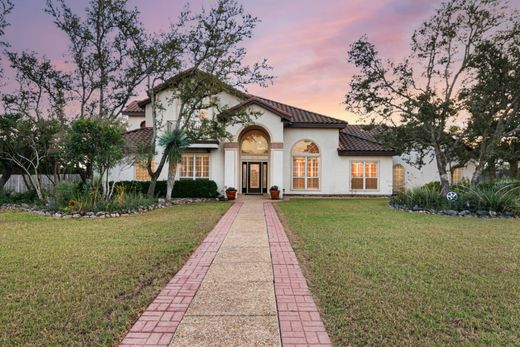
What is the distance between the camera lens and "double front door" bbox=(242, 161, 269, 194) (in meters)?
22.7

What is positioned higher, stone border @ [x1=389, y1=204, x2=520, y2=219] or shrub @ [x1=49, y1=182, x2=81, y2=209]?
shrub @ [x1=49, y1=182, x2=81, y2=209]

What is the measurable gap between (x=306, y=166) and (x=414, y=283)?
17690mm

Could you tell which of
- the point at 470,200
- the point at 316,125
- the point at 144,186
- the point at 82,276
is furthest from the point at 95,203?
the point at 470,200

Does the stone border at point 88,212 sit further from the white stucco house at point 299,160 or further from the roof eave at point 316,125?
the roof eave at point 316,125

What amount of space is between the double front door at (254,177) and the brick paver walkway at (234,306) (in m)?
15.6

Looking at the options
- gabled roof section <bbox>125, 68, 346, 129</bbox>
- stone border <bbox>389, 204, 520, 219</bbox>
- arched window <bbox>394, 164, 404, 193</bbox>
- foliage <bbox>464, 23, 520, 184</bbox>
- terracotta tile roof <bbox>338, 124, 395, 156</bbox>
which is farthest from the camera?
arched window <bbox>394, 164, 404, 193</bbox>

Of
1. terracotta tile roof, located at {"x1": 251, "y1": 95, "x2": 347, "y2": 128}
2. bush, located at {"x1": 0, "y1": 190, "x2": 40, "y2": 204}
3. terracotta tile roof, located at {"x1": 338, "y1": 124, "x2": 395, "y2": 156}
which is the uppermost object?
terracotta tile roof, located at {"x1": 251, "y1": 95, "x2": 347, "y2": 128}

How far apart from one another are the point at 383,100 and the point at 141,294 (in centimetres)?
1553

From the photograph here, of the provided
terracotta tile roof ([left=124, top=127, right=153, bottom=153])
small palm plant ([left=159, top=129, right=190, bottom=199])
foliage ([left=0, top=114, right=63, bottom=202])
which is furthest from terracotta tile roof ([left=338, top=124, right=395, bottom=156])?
foliage ([left=0, top=114, right=63, bottom=202])

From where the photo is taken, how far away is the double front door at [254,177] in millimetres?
22656

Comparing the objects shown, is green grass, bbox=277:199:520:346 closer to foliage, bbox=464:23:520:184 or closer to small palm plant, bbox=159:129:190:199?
foliage, bbox=464:23:520:184

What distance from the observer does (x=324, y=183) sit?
22.5 meters

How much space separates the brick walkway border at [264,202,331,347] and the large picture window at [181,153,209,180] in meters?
15.6

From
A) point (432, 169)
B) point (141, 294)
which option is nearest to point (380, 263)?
point (141, 294)
